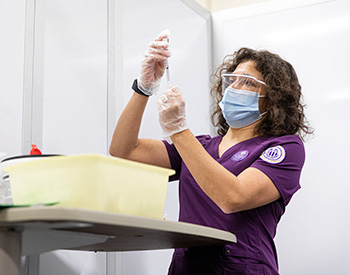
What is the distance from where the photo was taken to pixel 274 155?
4.79 feet

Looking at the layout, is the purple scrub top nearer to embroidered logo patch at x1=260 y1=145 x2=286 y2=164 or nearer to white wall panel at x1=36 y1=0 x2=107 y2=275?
embroidered logo patch at x1=260 y1=145 x2=286 y2=164

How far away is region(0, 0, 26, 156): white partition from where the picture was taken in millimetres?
1501

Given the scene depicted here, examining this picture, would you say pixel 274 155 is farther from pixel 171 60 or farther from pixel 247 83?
pixel 171 60

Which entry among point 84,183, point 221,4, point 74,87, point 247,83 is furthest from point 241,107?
point 221,4

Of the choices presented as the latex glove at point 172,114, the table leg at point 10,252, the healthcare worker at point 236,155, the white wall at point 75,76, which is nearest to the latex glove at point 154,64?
the healthcare worker at point 236,155

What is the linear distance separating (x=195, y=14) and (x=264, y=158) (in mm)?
1449

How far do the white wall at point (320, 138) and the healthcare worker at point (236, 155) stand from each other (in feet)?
2.56

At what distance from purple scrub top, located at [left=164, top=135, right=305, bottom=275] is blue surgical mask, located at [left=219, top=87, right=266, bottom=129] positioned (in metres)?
0.12

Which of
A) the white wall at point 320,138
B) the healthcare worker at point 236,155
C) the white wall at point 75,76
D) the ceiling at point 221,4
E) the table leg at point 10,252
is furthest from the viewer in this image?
the ceiling at point 221,4

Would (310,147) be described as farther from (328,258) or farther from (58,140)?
(58,140)

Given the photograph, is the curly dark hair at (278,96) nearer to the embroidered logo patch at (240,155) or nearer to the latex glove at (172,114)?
the embroidered logo patch at (240,155)

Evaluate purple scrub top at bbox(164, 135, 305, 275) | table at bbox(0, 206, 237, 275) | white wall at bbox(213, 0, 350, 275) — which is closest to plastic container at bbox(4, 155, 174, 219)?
table at bbox(0, 206, 237, 275)

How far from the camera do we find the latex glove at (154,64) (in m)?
1.50

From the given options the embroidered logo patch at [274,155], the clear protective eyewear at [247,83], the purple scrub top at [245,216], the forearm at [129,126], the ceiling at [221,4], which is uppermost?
the ceiling at [221,4]
